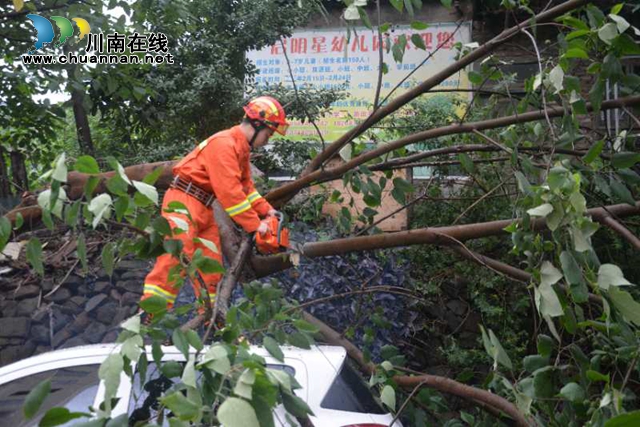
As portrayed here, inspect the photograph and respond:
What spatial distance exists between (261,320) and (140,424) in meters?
0.75

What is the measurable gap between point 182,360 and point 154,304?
136 cm

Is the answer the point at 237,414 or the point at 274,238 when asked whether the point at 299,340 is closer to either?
the point at 237,414

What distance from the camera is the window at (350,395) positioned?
3453 millimetres

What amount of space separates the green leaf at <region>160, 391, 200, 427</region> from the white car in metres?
1.66

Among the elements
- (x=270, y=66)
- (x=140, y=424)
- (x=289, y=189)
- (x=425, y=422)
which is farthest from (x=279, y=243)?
(x=270, y=66)

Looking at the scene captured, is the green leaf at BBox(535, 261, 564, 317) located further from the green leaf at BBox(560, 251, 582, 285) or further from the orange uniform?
the orange uniform

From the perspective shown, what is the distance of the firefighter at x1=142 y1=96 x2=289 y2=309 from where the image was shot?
4262 millimetres

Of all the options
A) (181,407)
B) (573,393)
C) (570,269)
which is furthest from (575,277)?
(181,407)

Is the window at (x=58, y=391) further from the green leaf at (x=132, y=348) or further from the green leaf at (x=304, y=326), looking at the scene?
the green leaf at (x=132, y=348)

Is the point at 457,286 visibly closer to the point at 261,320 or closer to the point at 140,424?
the point at 261,320

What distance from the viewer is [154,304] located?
6.84 ft

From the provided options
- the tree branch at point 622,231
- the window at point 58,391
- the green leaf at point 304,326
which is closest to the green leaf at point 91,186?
the green leaf at point 304,326

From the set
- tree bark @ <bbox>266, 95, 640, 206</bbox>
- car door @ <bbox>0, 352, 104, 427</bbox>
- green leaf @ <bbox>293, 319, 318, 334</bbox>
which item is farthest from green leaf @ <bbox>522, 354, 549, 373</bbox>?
car door @ <bbox>0, 352, 104, 427</bbox>

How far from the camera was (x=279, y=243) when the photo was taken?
4039 millimetres
